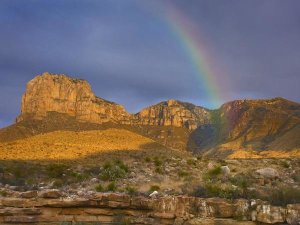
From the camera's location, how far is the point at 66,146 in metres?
70.7

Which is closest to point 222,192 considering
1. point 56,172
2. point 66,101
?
point 56,172

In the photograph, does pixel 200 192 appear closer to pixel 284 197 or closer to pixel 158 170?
pixel 284 197

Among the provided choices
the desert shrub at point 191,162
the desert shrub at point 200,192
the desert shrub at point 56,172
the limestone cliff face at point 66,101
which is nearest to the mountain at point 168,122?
the limestone cliff face at point 66,101

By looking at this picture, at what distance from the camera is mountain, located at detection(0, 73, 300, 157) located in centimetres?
12112

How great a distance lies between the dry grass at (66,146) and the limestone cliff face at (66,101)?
3729cm

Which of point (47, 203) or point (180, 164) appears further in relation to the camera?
point (180, 164)

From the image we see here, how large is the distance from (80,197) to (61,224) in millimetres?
1649

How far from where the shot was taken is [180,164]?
32250mm

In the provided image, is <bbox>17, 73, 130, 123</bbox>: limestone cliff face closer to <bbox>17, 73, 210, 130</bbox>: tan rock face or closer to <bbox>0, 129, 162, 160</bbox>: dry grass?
<bbox>17, 73, 210, 130</bbox>: tan rock face

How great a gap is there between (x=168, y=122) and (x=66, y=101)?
53.5 metres

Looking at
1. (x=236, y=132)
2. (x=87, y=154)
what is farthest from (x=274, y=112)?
(x=87, y=154)

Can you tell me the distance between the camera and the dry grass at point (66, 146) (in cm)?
5834

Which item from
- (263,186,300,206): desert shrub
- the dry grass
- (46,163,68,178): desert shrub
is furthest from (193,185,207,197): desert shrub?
the dry grass

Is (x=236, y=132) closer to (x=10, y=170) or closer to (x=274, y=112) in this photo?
(x=274, y=112)
